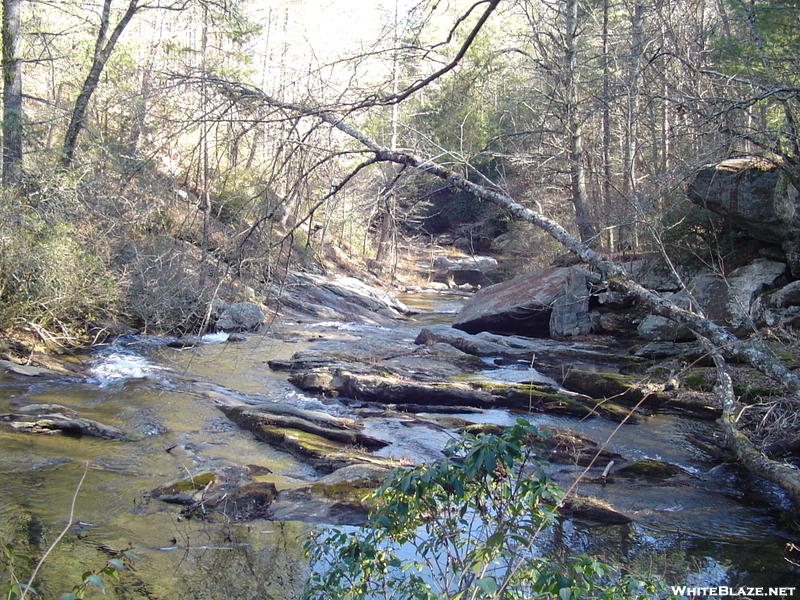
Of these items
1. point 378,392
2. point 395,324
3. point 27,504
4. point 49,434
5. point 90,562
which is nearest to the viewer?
point 90,562

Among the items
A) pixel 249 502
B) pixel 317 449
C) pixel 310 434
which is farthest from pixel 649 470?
pixel 249 502

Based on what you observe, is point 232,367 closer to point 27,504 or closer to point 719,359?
point 27,504

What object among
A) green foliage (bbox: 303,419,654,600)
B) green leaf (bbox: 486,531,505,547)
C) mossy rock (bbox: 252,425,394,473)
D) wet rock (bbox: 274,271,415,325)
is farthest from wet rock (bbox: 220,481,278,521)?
wet rock (bbox: 274,271,415,325)

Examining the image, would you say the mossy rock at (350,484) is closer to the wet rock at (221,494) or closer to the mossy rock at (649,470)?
the wet rock at (221,494)

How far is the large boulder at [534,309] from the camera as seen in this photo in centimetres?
1499

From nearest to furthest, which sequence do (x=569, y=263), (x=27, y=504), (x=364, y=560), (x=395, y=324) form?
(x=364, y=560), (x=27, y=504), (x=569, y=263), (x=395, y=324)

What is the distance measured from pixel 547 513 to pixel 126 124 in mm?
4312

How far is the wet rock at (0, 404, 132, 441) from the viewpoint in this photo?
7.27m

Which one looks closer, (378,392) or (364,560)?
(364,560)

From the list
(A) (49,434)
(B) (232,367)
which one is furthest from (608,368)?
(A) (49,434)

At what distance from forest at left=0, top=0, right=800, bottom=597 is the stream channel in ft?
2.38

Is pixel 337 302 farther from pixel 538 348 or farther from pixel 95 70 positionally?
pixel 95 70

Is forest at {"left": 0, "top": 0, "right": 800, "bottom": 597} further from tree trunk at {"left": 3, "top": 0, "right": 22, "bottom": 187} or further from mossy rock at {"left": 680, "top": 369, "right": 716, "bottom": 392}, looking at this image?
mossy rock at {"left": 680, "top": 369, "right": 716, "bottom": 392}

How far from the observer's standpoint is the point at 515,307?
15555 mm
